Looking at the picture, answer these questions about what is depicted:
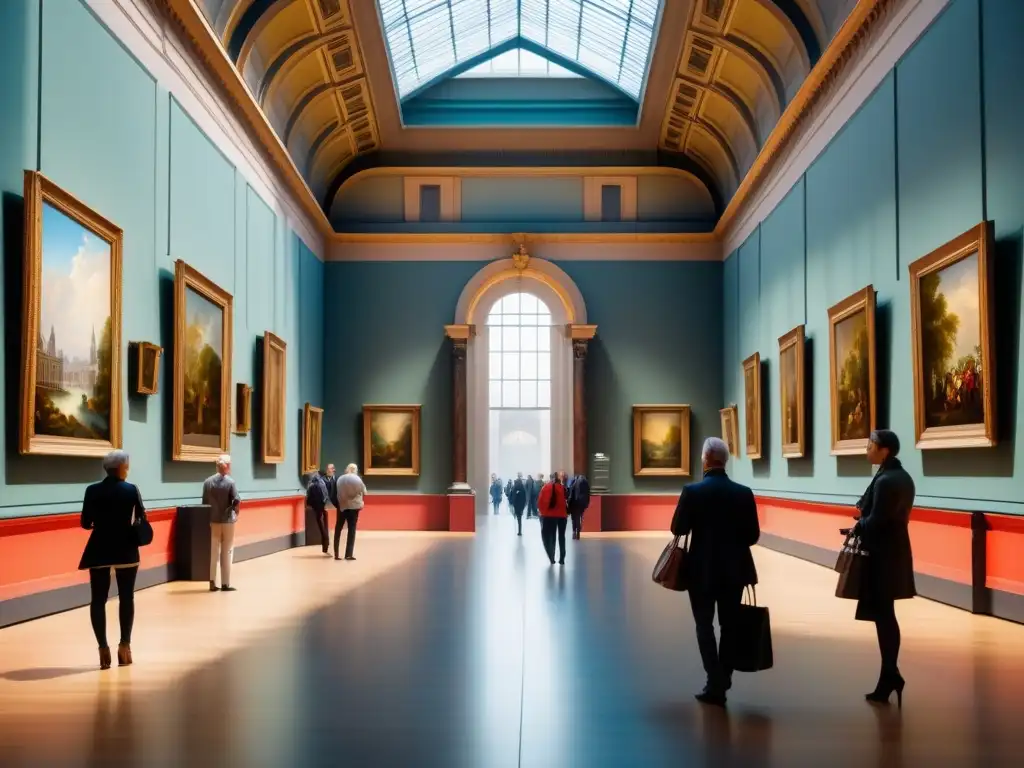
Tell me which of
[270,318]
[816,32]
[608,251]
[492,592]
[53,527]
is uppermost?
[816,32]

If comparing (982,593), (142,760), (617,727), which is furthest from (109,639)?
(982,593)

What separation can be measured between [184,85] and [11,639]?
384 inches

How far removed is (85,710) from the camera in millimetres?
6785

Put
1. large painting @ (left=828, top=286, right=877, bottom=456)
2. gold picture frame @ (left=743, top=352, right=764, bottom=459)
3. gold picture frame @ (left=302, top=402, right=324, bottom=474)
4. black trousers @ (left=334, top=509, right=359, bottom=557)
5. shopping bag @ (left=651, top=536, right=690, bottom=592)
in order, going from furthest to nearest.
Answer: gold picture frame @ (left=302, top=402, right=324, bottom=474) → gold picture frame @ (left=743, top=352, right=764, bottom=459) → black trousers @ (left=334, top=509, right=359, bottom=557) → large painting @ (left=828, top=286, right=877, bottom=456) → shopping bag @ (left=651, top=536, right=690, bottom=592)

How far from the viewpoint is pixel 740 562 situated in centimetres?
704

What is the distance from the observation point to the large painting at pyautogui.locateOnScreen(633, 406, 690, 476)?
29.2 meters

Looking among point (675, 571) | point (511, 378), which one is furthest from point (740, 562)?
point (511, 378)

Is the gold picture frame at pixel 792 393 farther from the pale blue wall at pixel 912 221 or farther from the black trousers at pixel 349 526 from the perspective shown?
the black trousers at pixel 349 526

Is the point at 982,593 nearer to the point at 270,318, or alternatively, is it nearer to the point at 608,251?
the point at 270,318

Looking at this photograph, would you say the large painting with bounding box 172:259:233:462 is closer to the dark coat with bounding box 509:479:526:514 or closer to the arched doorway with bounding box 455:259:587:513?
the arched doorway with bounding box 455:259:587:513

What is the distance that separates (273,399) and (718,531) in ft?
54.4

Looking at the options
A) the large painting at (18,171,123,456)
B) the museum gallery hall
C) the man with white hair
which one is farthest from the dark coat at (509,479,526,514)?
the large painting at (18,171,123,456)

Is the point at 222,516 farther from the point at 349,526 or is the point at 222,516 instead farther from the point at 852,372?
the point at 852,372

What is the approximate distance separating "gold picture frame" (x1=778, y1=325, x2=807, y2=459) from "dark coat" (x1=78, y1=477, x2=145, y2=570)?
13.9 metres
